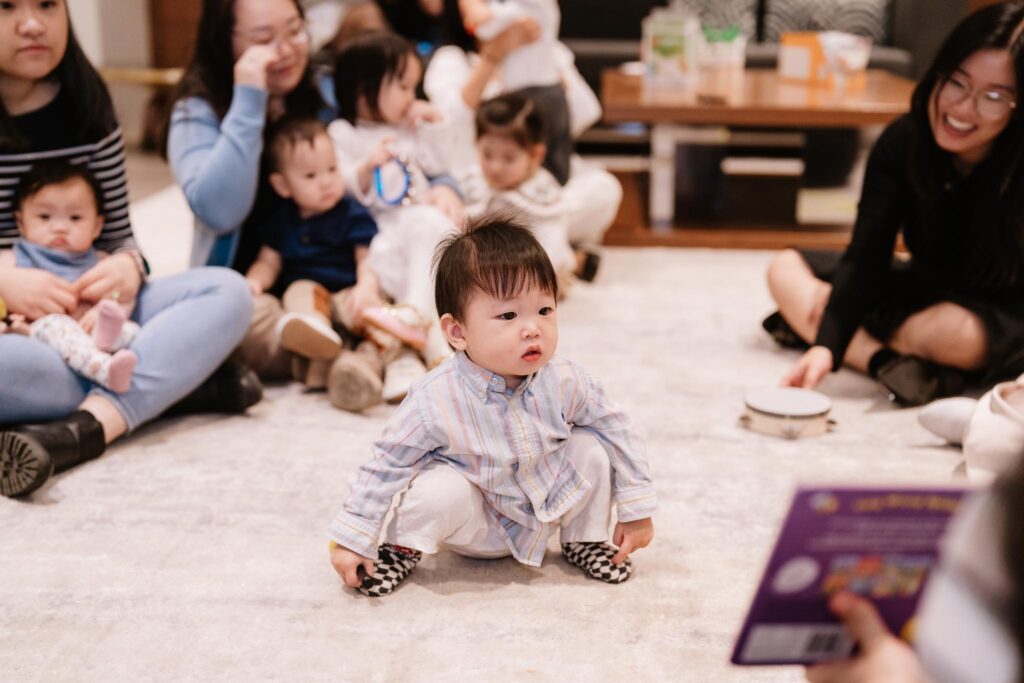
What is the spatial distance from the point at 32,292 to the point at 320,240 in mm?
584

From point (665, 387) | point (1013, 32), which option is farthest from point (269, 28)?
point (1013, 32)

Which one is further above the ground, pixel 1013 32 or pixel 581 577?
pixel 1013 32

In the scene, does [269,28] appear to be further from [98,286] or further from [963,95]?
[963,95]

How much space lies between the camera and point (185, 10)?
16.1ft

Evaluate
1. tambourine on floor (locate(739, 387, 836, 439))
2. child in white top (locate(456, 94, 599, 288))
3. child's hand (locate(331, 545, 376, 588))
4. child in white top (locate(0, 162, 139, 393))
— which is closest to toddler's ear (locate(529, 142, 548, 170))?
child in white top (locate(456, 94, 599, 288))

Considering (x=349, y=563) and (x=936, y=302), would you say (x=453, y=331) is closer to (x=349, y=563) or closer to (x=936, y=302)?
(x=349, y=563)

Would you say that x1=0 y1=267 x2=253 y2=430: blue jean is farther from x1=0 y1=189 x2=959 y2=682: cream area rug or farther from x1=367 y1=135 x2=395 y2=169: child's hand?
x1=367 y1=135 x2=395 y2=169: child's hand

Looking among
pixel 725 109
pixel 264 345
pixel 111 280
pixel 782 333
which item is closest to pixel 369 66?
pixel 264 345

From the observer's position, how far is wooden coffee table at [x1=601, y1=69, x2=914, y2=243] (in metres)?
2.88

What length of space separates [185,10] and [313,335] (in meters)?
3.52

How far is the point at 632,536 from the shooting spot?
4.30 feet

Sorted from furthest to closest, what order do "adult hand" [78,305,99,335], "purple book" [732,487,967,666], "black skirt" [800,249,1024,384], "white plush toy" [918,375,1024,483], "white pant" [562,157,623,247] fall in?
"white pant" [562,157,623,247] < "black skirt" [800,249,1024,384] < "adult hand" [78,305,99,335] < "white plush toy" [918,375,1024,483] < "purple book" [732,487,967,666]

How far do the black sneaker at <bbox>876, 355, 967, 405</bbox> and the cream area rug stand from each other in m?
0.04

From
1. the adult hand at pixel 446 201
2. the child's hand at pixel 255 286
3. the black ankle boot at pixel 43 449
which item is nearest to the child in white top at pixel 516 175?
the adult hand at pixel 446 201
